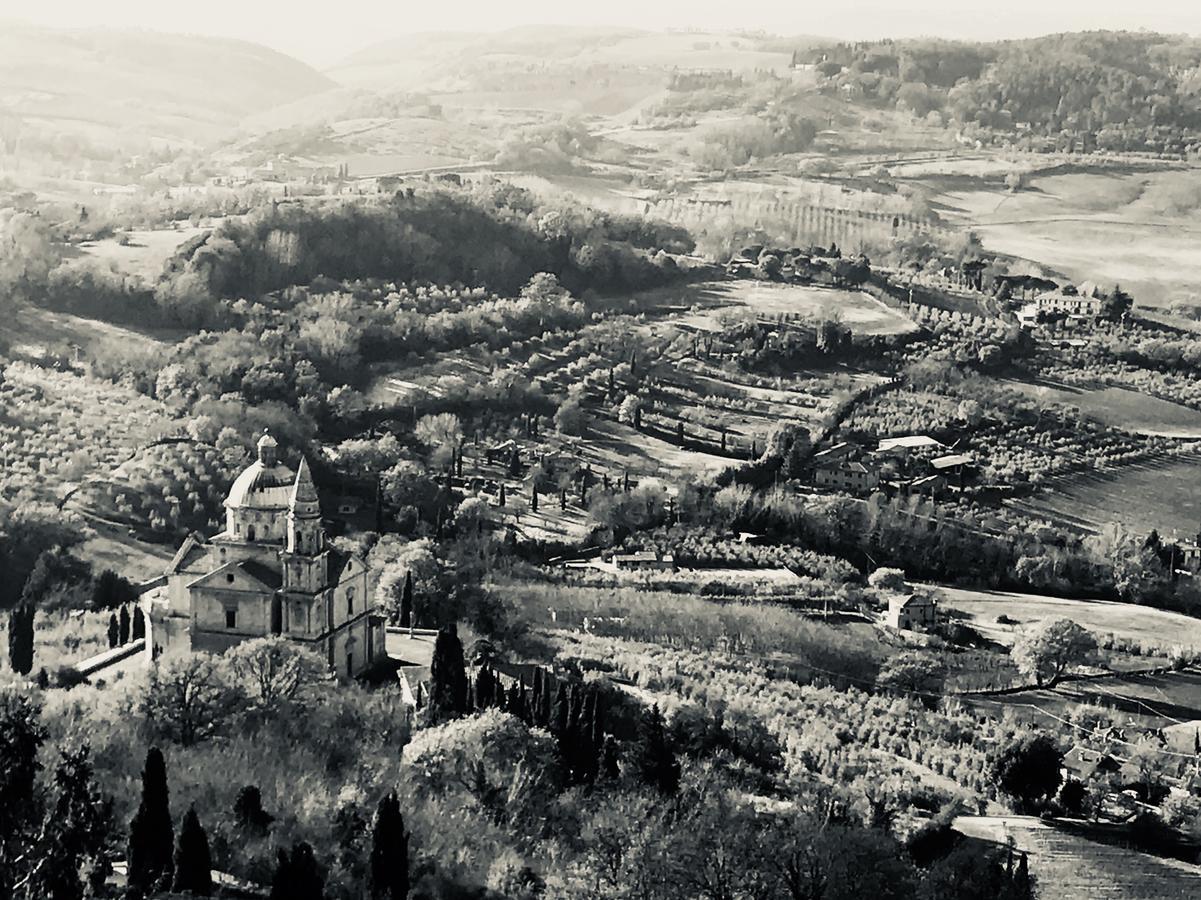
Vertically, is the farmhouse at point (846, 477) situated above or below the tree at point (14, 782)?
below

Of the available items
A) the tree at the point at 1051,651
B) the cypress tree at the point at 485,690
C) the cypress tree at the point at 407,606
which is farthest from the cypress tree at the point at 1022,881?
the cypress tree at the point at 407,606

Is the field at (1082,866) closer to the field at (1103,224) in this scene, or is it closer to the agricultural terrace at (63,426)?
the agricultural terrace at (63,426)

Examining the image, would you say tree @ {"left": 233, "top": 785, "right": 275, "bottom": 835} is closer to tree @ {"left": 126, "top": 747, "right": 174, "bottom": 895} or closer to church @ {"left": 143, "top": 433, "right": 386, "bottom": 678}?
tree @ {"left": 126, "top": 747, "right": 174, "bottom": 895}

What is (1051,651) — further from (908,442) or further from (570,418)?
(570,418)

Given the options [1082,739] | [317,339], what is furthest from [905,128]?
[1082,739]

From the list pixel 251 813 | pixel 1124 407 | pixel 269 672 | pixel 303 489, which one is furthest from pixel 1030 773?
pixel 1124 407

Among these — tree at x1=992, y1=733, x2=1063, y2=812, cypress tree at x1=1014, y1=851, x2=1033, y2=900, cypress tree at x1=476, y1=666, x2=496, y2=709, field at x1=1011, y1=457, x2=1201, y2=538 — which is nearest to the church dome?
cypress tree at x1=476, y1=666, x2=496, y2=709
